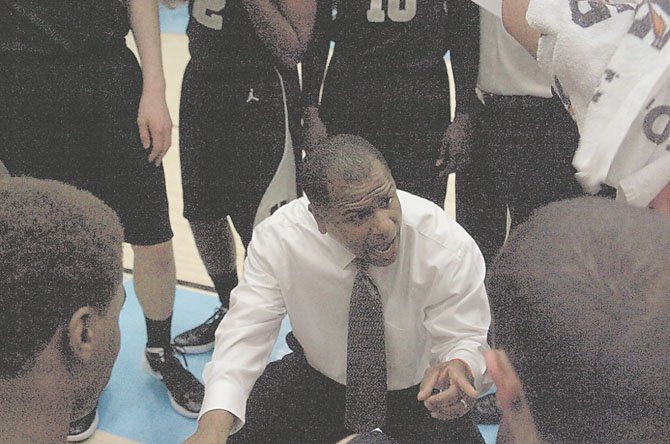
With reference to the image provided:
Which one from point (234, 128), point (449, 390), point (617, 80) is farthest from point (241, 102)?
point (617, 80)

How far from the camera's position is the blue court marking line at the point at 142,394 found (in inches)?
74.3

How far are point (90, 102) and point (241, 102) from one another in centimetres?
39

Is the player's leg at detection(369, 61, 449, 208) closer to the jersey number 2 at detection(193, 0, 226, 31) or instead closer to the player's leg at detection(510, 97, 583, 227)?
the player's leg at detection(510, 97, 583, 227)

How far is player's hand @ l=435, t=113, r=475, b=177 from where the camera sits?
1.85 m

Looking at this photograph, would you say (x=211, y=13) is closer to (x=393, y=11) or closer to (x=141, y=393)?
(x=393, y=11)

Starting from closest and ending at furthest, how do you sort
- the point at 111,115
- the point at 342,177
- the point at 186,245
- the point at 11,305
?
the point at 11,305 < the point at 342,177 < the point at 111,115 < the point at 186,245

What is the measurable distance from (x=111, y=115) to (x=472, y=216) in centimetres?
101

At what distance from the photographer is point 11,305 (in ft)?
2.64

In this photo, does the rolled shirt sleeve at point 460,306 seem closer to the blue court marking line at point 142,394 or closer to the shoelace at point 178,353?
the blue court marking line at point 142,394

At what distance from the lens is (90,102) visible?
1.61 metres

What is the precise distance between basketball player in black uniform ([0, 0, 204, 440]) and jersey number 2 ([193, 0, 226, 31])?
0.51 feet

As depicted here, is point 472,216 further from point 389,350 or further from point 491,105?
point 389,350

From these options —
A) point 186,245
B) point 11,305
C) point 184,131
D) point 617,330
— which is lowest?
point 186,245

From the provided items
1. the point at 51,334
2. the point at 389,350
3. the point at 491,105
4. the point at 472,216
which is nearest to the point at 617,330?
the point at 51,334
